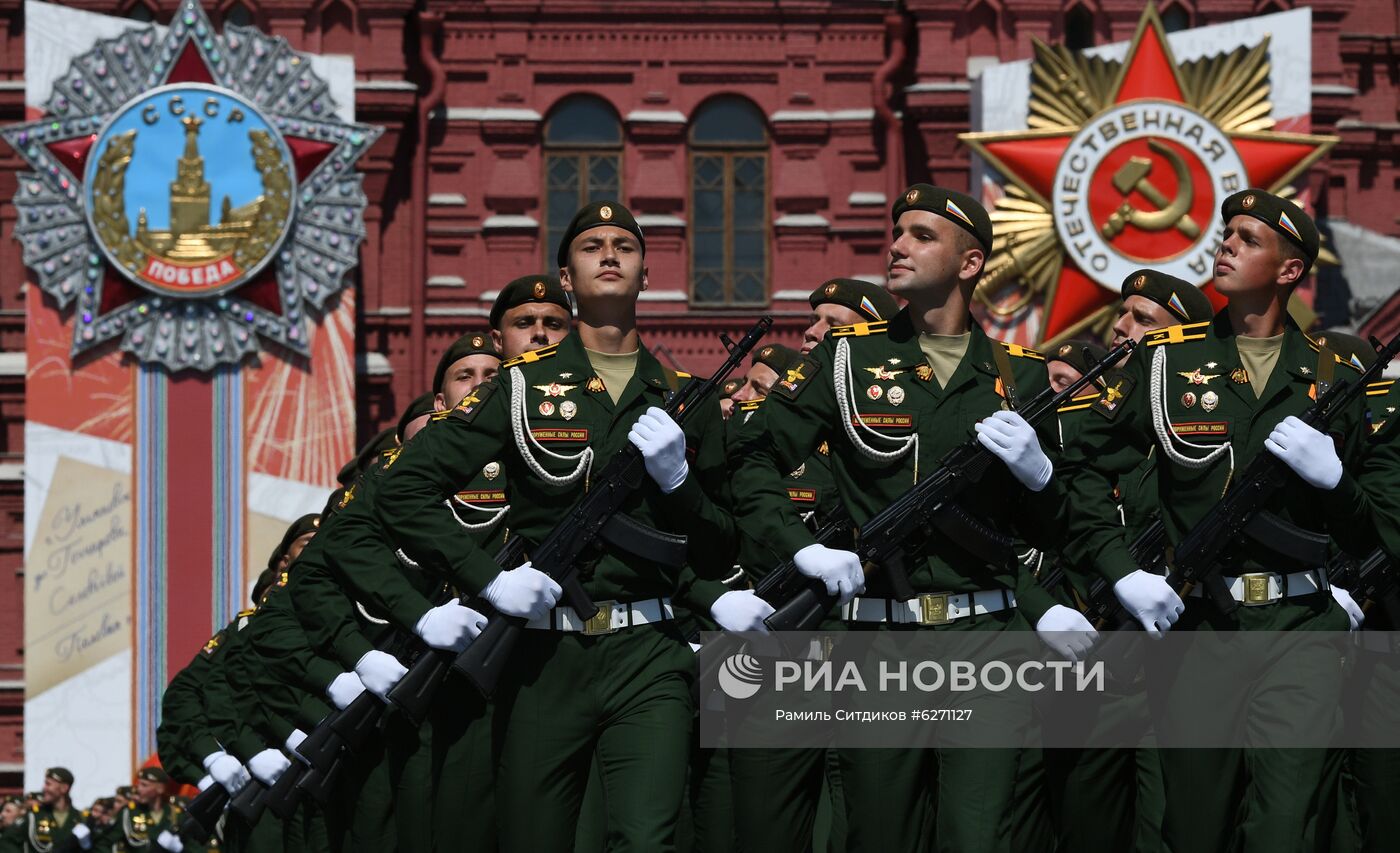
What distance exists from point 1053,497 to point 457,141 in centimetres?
1729

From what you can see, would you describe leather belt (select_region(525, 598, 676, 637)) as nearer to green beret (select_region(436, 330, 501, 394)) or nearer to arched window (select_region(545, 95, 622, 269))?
green beret (select_region(436, 330, 501, 394))

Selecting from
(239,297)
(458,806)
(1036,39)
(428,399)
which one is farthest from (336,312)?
(458,806)

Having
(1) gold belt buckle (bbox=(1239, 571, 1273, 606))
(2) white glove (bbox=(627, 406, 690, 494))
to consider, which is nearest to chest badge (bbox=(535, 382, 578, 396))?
(2) white glove (bbox=(627, 406, 690, 494))

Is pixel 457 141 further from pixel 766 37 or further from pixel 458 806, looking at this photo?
pixel 458 806

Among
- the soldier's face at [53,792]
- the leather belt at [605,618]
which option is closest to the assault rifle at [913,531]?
the leather belt at [605,618]

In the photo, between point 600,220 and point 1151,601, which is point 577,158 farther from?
point 1151,601

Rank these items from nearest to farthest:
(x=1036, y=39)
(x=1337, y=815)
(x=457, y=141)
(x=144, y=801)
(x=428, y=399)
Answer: (x=1337, y=815), (x=428, y=399), (x=144, y=801), (x=1036, y=39), (x=457, y=141)

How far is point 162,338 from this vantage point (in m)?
24.2

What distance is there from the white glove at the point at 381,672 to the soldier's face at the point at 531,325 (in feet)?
6.85

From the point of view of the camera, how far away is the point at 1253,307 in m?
8.72

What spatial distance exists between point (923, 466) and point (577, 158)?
17210mm

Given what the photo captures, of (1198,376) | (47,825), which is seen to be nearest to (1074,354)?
(1198,376)

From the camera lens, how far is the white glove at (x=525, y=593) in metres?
7.82

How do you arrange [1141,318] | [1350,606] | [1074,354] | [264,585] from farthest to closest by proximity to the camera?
[264,585] < [1074,354] < [1141,318] < [1350,606]
